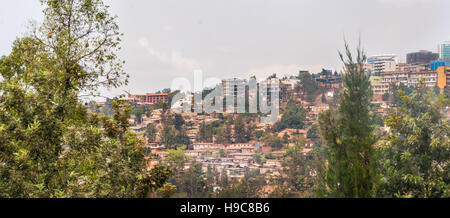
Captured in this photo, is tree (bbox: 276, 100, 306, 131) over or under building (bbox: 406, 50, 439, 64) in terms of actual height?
under

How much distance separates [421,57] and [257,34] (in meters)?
10.1

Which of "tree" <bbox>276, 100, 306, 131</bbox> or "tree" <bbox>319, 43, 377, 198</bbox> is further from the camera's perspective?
"tree" <bbox>276, 100, 306, 131</bbox>

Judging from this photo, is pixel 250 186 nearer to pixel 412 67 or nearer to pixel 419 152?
pixel 412 67

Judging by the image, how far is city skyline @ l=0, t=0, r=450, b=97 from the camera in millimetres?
17531

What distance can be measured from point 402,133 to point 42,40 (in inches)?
206

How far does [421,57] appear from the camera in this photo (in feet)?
56.5

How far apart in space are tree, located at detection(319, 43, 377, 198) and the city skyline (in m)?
12.7

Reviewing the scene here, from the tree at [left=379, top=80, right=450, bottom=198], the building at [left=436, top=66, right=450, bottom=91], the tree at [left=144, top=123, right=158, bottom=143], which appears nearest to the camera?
the tree at [left=379, top=80, right=450, bottom=198]

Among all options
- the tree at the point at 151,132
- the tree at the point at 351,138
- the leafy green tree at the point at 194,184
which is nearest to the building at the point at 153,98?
the tree at the point at 151,132

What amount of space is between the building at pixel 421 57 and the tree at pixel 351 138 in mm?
15117

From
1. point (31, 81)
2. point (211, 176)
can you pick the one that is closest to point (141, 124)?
point (211, 176)

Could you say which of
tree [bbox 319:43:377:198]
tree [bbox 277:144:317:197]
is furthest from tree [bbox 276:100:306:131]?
tree [bbox 319:43:377:198]

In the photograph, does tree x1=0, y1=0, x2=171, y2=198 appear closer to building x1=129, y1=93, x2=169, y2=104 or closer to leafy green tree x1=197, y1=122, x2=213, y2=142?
building x1=129, y1=93, x2=169, y2=104

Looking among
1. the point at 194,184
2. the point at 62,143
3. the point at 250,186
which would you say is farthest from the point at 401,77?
the point at 62,143
